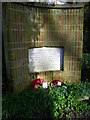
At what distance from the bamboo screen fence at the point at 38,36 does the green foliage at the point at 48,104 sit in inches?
18.9

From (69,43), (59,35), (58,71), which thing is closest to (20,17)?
Answer: (59,35)

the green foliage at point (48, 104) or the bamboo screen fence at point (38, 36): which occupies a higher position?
the bamboo screen fence at point (38, 36)

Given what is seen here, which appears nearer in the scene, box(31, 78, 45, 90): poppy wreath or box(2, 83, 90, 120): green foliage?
box(2, 83, 90, 120): green foliage

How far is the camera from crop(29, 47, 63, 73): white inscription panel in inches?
134

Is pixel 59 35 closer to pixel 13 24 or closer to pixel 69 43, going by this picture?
pixel 69 43

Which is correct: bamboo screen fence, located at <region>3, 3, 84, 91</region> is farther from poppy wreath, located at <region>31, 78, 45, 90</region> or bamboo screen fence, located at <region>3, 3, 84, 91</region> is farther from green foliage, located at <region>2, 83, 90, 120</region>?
green foliage, located at <region>2, 83, 90, 120</region>

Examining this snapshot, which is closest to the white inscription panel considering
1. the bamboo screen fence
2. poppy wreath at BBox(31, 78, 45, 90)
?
the bamboo screen fence

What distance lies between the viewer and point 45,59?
139 inches

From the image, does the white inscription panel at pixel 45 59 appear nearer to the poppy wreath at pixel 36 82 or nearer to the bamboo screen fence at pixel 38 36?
the bamboo screen fence at pixel 38 36

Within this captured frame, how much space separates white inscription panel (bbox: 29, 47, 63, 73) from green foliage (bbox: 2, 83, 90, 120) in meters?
0.70

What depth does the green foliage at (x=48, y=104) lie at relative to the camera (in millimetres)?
2584

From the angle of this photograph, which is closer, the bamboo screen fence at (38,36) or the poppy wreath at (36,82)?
the bamboo screen fence at (38,36)

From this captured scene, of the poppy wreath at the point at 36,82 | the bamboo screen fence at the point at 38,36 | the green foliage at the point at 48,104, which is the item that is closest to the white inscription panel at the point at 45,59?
the bamboo screen fence at the point at 38,36

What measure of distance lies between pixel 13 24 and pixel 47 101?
182 cm
